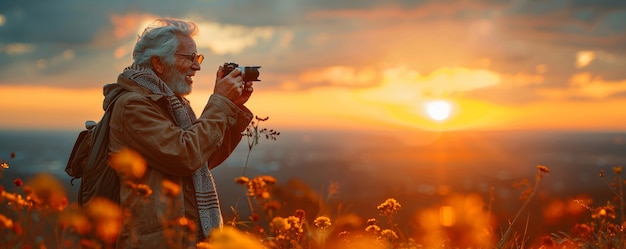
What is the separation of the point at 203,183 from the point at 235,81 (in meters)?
0.57

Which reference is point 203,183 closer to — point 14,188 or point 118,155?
point 118,155

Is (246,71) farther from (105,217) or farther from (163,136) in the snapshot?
(105,217)

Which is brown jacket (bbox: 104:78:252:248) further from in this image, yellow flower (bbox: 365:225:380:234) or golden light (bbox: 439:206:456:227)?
golden light (bbox: 439:206:456:227)

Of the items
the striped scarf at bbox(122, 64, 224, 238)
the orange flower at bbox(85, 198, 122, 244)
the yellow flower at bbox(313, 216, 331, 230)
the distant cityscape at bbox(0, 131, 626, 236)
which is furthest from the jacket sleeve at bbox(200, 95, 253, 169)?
the distant cityscape at bbox(0, 131, 626, 236)

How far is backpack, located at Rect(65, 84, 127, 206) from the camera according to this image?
11.3 ft

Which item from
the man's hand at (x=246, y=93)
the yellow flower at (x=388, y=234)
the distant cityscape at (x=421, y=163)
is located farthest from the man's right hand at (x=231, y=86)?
the distant cityscape at (x=421, y=163)

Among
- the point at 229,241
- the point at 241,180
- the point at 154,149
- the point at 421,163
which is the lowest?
the point at 229,241

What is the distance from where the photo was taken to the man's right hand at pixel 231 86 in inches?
145

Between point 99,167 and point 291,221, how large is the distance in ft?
3.31

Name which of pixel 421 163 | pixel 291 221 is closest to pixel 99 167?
pixel 291 221

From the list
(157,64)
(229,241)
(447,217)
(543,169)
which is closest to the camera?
(229,241)

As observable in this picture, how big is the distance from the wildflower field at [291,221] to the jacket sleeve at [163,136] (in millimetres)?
98

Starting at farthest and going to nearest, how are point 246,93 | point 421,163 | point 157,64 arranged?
point 421,163 → point 246,93 → point 157,64

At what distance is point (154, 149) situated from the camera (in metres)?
3.33
